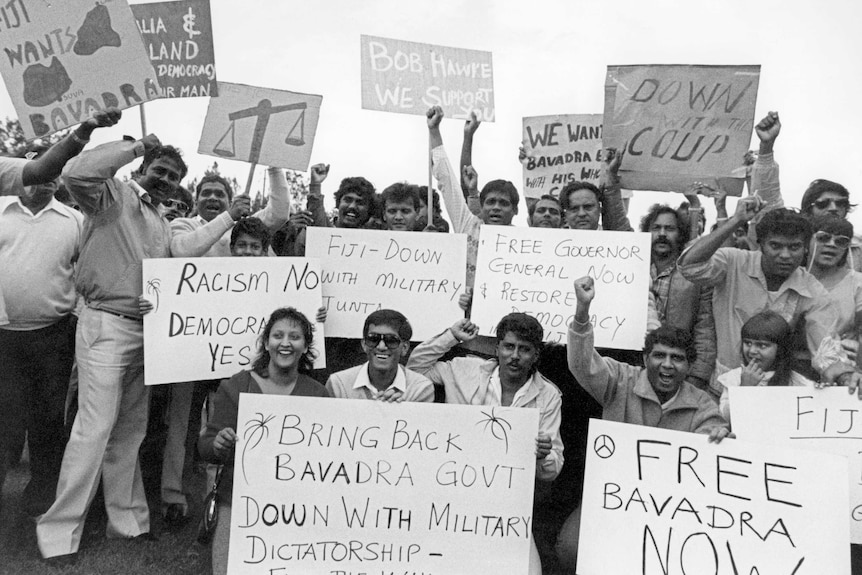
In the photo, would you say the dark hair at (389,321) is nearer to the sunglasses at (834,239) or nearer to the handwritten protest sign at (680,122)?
the handwritten protest sign at (680,122)

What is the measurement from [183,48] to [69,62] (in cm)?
148

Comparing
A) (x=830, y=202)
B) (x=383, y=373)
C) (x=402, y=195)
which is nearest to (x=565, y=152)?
(x=402, y=195)

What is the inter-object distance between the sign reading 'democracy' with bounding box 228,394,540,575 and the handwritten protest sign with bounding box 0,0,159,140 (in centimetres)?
211

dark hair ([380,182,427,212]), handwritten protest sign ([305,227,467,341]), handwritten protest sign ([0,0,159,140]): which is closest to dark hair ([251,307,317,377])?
handwritten protest sign ([305,227,467,341])

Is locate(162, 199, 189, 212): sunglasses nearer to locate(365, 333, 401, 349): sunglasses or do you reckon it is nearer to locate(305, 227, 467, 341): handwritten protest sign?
locate(305, 227, 467, 341): handwritten protest sign

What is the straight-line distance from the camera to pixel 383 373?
425cm

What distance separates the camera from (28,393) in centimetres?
466

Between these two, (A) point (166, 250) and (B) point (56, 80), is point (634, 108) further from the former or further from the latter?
(B) point (56, 80)

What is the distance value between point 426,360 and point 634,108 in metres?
2.41

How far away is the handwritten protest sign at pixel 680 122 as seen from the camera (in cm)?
543

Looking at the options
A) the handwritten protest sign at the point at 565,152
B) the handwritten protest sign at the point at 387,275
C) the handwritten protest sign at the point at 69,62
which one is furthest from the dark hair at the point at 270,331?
the handwritten protest sign at the point at 565,152

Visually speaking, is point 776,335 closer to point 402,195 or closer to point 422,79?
point 402,195

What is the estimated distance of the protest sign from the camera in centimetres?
389

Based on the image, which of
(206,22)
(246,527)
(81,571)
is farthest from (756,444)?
(206,22)
